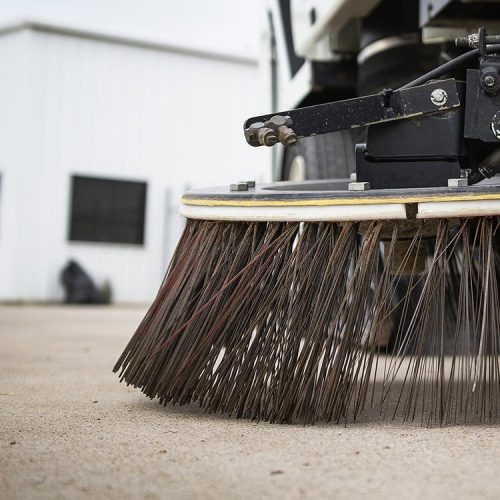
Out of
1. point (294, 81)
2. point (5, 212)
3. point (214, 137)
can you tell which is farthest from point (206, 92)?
point (294, 81)

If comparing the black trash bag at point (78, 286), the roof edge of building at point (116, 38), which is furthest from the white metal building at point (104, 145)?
the black trash bag at point (78, 286)

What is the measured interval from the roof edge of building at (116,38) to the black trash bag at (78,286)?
2.38m

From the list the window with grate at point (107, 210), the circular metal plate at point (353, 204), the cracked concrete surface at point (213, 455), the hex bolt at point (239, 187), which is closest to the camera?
the cracked concrete surface at point (213, 455)

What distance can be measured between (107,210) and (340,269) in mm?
8296

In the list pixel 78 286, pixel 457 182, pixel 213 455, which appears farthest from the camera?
pixel 78 286

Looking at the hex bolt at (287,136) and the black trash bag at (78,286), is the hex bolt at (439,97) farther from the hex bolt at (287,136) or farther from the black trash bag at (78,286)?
the black trash bag at (78,286)

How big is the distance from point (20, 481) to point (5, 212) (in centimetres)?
832

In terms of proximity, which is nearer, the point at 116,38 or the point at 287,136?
the point at 287,136

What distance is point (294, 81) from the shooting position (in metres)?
3.56

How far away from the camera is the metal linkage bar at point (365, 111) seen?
5.39ft

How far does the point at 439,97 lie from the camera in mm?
1645

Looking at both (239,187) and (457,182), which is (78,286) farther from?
(457,182)

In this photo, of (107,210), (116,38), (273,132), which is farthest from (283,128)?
(116,38)

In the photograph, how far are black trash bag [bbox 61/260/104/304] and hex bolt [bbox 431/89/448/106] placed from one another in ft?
25.4
